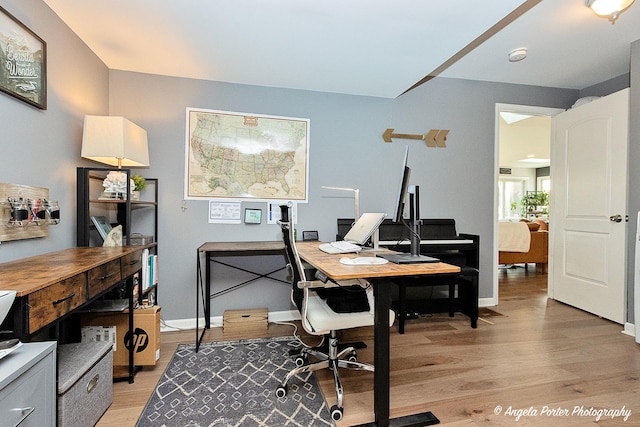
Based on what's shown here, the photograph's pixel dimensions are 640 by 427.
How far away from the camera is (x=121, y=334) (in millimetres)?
1939

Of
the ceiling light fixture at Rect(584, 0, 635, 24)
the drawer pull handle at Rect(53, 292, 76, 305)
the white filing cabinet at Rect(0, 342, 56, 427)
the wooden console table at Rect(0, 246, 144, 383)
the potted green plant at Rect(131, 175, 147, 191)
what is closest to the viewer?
the white filing cabinet at Rect(0, 342, 56, 427)

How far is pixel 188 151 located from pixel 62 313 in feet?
6.01

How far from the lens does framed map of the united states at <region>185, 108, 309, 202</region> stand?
2.78 meters

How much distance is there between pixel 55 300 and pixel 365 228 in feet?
5.34

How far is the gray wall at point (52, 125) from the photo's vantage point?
156 centimetres

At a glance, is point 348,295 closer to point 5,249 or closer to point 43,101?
point 5,249

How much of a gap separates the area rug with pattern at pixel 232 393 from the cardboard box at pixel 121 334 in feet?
0.64

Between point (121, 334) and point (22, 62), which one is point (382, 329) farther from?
point (22, 62)

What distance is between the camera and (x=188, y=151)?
2.76m

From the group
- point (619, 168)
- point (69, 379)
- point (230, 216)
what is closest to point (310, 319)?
point (69, 379)

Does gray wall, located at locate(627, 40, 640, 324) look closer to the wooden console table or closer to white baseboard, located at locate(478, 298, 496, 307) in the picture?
white baseboard, located at locate(478, 298, 496, 307)

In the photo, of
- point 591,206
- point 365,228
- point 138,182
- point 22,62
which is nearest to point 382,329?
point 365,228

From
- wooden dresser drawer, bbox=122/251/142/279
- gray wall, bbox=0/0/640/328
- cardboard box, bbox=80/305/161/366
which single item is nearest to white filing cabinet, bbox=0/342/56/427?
wooden dresser drawer, bbox=122/251/142/279

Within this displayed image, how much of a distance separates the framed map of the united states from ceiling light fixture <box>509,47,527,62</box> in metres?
1.93
